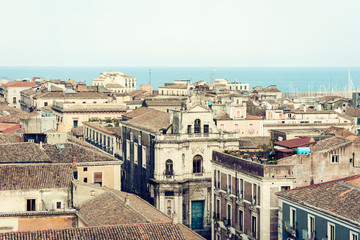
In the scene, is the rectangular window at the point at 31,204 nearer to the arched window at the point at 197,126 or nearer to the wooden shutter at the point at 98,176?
the wooden shutter at the point at 98,176

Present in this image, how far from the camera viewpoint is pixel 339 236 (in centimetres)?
3225

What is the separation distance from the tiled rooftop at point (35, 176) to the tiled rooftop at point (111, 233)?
1143 cm

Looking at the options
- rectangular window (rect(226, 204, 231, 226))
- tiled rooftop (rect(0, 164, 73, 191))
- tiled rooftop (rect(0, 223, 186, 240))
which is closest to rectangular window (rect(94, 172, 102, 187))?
tiled rooftop (rect(0, 164, 73, 191))

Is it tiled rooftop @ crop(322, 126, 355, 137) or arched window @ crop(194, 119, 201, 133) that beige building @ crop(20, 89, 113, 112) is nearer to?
arched window @ crop(194, 119, 201, 133)

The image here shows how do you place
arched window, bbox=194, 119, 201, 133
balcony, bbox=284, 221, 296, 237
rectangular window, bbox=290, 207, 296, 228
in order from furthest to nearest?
arched window, bbox=194, 119, 201, 133 → rectangular window, bbox=290, 207, 296, 228 → balcony, bbox=284, 221, 296, 237

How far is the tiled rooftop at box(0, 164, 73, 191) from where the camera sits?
1610 inches

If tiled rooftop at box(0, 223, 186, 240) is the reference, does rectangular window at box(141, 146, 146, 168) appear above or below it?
below

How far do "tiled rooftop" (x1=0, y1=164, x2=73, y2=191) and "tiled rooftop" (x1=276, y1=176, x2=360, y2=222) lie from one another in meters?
13.0

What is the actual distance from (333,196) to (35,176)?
1755cm

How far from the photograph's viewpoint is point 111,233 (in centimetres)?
3003

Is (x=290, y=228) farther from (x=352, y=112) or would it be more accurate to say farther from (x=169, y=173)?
(x=352, y=112)

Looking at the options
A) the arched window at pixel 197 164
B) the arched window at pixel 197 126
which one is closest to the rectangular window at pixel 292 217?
the arched window at pixel 197 164

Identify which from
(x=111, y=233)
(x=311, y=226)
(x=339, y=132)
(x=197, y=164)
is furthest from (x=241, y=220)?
(x=339, y=132)

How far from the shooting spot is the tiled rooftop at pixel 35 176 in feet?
134
